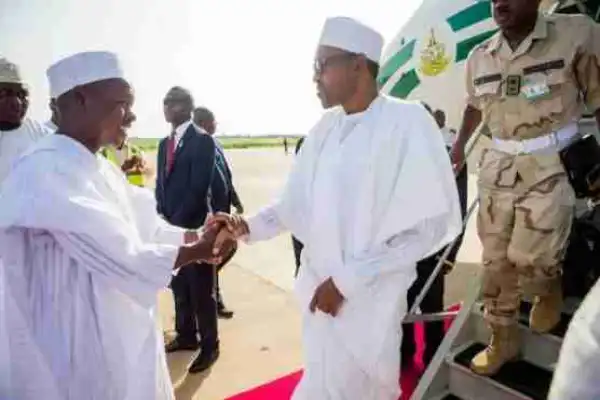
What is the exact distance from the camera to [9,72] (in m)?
3.65

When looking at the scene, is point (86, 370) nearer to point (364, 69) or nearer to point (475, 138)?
point (364, 69)

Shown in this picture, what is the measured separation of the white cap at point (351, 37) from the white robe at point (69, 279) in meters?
1.20

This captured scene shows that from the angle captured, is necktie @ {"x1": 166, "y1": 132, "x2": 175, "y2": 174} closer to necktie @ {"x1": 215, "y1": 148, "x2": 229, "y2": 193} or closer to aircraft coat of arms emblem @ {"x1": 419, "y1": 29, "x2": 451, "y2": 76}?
necktie @ {"x1": 215, "y1": 148, "x2": 229, "y2": 193}

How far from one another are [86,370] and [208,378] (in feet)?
7.58

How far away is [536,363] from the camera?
9.37ft

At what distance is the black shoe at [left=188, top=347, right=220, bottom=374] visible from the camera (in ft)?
14.2

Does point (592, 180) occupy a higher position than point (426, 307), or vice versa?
point (592, 180)

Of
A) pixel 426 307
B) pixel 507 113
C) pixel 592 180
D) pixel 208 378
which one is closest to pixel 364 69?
pixel 507 113

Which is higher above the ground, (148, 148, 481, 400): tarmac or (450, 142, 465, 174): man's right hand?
(450, 142, 465, 174): man's right hand

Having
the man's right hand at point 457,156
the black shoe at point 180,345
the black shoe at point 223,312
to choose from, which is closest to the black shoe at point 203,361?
the black shoe at point 180,345

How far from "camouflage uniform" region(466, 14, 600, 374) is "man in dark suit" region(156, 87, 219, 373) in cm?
222

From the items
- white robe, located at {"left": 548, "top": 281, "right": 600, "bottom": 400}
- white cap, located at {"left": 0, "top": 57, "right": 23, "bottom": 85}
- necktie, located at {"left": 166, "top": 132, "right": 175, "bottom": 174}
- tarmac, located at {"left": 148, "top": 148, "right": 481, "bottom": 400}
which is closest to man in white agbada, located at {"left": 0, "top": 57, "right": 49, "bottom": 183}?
white cap, located at {"left": 0, "top": 57, "right": 23, "bottom": 85}

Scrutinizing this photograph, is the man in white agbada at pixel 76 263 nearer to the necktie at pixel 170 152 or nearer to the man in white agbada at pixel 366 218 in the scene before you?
the man in white agbada at pixel 366 218

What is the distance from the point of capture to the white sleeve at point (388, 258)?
255 cm
